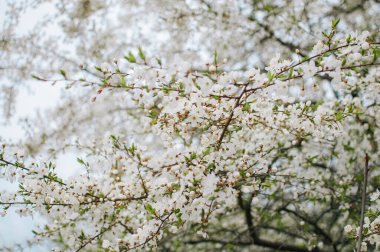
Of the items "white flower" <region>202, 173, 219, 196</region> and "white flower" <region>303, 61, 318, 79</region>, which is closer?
"white flower" <region>303, 61, 318, 79</region>

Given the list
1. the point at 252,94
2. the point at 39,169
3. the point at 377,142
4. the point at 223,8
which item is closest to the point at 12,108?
the point at 223,8

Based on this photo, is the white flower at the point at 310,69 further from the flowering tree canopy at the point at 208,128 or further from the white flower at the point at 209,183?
the white flower at the point at 209,183

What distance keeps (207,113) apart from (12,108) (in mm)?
6099

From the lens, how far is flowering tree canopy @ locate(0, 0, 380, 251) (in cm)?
214

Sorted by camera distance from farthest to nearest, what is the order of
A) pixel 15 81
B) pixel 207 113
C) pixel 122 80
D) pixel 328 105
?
1. pixel 15 81
2. pixel 328 105
3. pixel 207 113
4. pixel 122 80

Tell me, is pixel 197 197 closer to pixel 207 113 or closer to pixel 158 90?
pixel 207 113

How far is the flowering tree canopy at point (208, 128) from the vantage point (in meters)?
2.14

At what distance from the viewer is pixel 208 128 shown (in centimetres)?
250

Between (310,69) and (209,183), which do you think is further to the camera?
(209,183)

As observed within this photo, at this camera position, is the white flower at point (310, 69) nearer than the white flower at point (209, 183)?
Yes

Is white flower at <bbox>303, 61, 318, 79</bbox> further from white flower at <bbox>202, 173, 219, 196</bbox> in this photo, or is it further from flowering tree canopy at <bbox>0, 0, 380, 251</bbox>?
white flower at <bbox>202, 173, 219, 196</bbox>

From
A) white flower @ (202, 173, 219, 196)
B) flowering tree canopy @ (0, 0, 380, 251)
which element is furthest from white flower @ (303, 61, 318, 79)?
white flower @ (202, 173, 219, 196)

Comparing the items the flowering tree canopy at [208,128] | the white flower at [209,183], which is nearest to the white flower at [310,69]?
the flowering tree canopy at [208,128]

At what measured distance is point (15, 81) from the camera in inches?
276
